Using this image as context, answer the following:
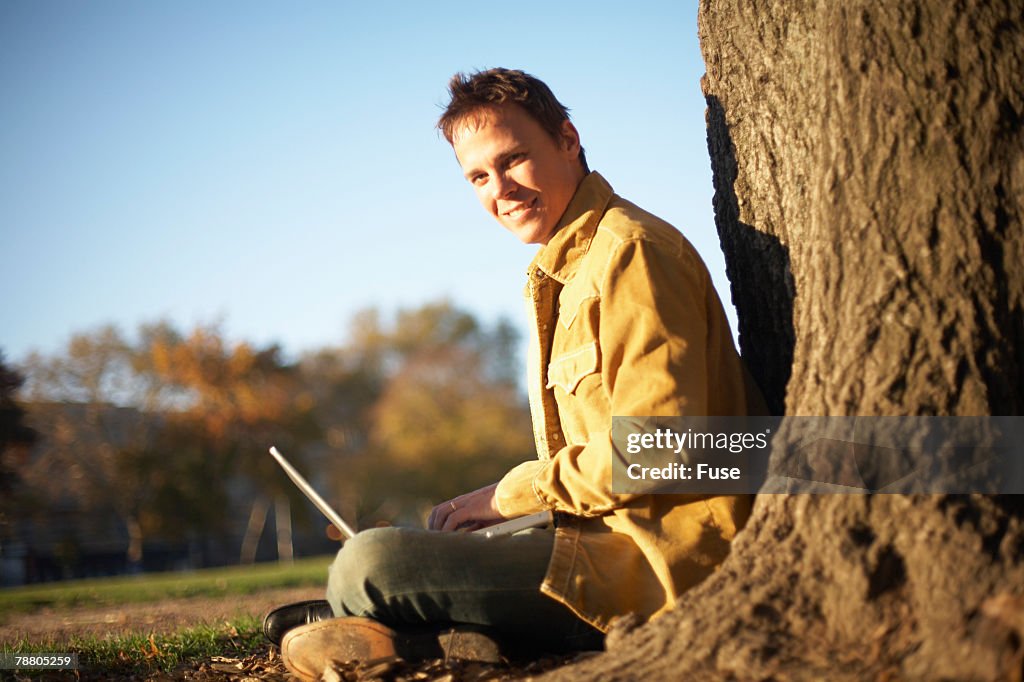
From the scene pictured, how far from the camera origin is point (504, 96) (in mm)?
3348

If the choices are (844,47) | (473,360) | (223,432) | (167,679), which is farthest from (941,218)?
(473,360)

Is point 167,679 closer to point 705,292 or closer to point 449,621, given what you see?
point 449,621

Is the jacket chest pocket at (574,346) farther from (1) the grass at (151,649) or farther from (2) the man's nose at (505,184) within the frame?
(1) the grass at (151,649)

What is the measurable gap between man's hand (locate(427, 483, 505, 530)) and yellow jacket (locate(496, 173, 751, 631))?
0.13 meters

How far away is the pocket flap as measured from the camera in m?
2.92

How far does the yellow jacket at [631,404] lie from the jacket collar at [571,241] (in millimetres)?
95

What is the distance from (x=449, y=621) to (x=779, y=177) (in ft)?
5.73

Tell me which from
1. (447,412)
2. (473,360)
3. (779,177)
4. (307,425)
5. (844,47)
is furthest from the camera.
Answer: (473,360)

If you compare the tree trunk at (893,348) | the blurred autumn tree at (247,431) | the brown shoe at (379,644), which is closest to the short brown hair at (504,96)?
the tree trunk at (893,348)

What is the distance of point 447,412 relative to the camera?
41344 millimetres

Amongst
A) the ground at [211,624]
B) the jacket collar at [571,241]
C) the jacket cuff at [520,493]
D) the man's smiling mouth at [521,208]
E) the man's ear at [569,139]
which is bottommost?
the ground at [211,624]

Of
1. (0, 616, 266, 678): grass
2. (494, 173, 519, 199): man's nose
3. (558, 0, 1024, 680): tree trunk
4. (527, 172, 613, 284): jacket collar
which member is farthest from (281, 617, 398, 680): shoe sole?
(494, 173, 519, 199): man's nose

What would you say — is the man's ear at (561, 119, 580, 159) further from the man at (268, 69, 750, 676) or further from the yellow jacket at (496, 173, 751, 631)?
the yellow jacket at (496, 173, 751, 631)

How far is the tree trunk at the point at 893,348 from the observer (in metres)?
2.13
